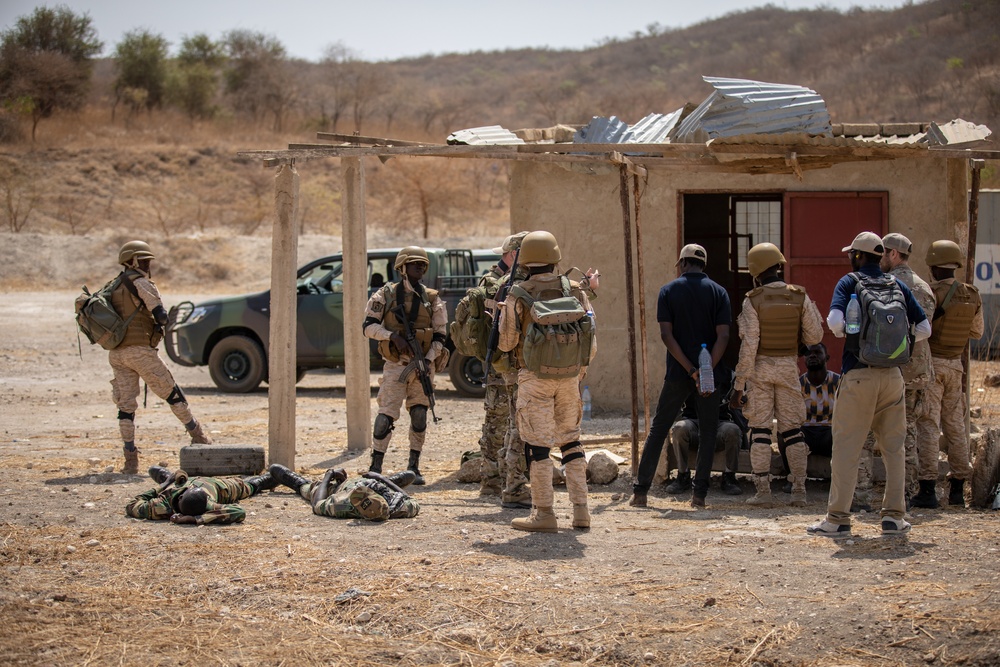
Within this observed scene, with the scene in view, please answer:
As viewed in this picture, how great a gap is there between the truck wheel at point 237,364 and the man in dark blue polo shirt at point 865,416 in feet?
29.7

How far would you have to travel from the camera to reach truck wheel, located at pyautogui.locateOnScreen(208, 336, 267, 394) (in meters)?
13.6

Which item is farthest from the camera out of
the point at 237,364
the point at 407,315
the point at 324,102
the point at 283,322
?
the point at 324,102

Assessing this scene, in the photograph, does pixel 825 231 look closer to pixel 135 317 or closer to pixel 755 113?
pixel 755 113

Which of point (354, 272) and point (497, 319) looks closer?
point (497, 319)

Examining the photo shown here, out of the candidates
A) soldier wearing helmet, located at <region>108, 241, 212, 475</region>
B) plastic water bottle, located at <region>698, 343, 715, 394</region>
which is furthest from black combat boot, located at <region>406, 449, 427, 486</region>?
plastic water bottle, located at <region>698, 343, 715, 394</region>

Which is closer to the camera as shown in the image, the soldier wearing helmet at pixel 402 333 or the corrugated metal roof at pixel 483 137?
the soldier wearing helmet at pixel 402 333

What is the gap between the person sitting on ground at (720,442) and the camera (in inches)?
294

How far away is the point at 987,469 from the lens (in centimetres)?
692

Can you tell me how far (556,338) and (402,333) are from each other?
2211mm

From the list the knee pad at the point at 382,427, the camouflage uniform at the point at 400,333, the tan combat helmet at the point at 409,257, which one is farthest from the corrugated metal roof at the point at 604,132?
the knee pad at the point at 382,427

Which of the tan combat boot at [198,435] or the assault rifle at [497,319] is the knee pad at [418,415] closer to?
the assault rifle at [497,319]

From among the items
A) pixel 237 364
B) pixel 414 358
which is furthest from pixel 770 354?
pixel 237 364

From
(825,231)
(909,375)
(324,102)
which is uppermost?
(324,102)

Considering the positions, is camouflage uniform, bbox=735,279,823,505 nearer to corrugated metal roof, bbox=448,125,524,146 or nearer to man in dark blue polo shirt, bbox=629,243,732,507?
man in dark blue polo shirt, bbox=629,243,732,507
